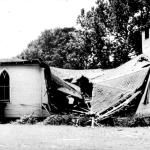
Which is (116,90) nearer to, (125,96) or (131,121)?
(125,96)

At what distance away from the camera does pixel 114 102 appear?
19078mm

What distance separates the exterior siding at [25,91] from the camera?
20.4 m

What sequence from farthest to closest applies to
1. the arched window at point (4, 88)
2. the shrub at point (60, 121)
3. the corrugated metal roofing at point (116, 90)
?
the arched window at point (4, 88) → the corrugated metal roofing at point (116, 90) → the shrub at point (60, 121)

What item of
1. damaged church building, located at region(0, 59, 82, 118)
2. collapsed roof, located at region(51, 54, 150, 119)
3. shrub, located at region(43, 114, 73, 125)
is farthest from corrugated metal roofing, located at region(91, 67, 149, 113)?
damaged church building, located at region(0, 59, 82, 118)

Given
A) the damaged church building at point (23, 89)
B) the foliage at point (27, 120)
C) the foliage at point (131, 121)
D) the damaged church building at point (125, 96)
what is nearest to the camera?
the foliage at point (131, 121)

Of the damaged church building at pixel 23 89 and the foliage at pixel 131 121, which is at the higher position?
the damaged church building at pixel 23 89

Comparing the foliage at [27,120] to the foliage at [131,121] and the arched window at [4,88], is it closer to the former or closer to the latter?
the arched window at [4,88]

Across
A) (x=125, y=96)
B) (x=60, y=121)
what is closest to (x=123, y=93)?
(x=125, y=96)

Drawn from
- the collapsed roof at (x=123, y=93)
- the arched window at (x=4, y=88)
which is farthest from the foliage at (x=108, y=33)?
the arched window at (x=4, y=88)

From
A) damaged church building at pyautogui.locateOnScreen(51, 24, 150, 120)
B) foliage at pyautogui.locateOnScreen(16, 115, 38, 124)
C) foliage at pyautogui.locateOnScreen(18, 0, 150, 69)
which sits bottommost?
foliage at pyautogui.locateOnScreen(16, 115, 38, 124)

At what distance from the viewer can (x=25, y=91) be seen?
806 inches

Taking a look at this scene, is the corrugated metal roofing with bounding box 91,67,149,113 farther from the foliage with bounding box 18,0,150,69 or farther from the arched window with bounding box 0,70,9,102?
the foliage with bounding box 18,0,150,69

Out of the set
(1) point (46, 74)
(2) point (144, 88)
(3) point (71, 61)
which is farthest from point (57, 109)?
(3) point (71, 61)

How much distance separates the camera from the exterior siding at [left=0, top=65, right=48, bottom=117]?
20.4 m
